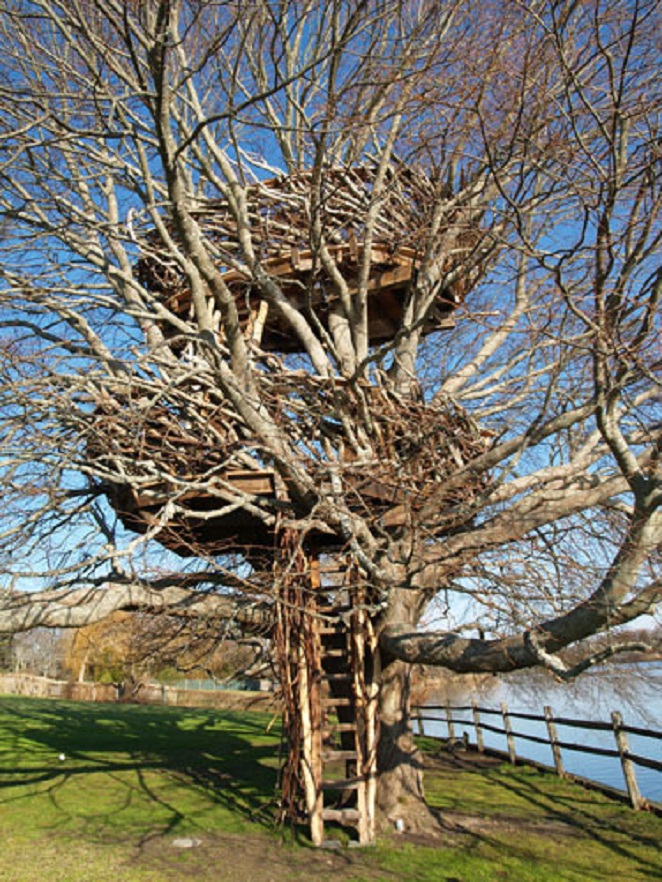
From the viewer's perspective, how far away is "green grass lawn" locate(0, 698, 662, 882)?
17.4ft

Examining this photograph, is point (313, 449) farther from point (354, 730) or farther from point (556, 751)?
point (556, 751)

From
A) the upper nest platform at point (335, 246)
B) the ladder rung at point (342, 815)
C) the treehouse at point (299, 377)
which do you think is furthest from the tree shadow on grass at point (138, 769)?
the upper nest platform at point (335, 246)

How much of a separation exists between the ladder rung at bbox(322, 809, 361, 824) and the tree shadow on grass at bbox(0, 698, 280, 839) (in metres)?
0.82

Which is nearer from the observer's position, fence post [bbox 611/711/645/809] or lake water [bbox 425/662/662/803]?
fence post [bbox 611/711/645/809]

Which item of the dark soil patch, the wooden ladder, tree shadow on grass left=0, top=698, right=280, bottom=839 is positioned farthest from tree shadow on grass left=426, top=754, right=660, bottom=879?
tree shadow on grass left=0, top=698, right=280, bottom=839

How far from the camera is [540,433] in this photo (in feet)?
18.1

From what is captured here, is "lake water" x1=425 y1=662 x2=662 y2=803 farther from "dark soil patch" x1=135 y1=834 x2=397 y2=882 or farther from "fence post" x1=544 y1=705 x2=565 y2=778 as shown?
"dark soil patch" x1=135 y1=834 x2=397 y2=882

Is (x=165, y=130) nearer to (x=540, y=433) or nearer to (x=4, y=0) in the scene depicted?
(x=4, y=0)

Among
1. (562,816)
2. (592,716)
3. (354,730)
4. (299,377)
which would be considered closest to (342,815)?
(354,730)

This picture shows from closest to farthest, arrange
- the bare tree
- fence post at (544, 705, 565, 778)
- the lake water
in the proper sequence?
1. the bare tree
2. fence post at (544, 705, 565, 778)
3. the lake water

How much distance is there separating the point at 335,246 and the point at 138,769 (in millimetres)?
7824

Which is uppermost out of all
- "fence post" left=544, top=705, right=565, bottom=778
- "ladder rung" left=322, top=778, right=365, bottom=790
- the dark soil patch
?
"fence post" left=544, top=705, right=565, bottom=778

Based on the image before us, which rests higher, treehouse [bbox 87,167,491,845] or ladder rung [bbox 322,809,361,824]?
treehouse [bbox 87,167,491,845]

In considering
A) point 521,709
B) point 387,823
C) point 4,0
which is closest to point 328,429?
point 387,823
